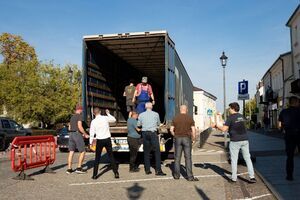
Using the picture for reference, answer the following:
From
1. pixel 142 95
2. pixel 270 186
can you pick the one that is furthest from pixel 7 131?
pixel 270 186

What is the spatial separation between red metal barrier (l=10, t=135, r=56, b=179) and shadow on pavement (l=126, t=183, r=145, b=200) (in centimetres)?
297

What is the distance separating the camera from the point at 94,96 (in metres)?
12.4

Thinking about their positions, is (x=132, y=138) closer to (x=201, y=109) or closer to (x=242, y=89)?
(x=242, y=89)

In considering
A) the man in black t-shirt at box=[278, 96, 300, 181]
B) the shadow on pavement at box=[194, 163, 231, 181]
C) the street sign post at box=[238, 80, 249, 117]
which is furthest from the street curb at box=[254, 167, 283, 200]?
the street sign post at box=[238, 80, 249, 117]

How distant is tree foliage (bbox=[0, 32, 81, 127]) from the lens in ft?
125

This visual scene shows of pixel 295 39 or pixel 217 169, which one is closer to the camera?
pixel 217 169

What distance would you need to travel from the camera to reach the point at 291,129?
27.8 feet

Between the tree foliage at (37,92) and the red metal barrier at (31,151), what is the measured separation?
86.1ft

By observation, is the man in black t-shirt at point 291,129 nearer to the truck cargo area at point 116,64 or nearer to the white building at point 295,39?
the truck cargo area at point 116,64

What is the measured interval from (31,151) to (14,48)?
4455cm

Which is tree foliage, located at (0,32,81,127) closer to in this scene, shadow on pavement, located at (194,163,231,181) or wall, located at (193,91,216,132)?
shadow on pavement, located at (194,163,231,181)

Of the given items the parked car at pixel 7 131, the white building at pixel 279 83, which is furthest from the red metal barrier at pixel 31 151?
the white building at pixel 279 83

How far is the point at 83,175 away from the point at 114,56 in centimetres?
553

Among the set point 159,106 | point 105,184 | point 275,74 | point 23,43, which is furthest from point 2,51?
point 105,184
